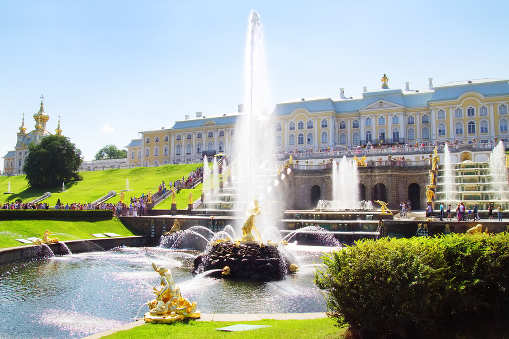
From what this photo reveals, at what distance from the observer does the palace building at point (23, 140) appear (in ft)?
322

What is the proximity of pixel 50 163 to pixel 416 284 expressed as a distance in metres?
58.8

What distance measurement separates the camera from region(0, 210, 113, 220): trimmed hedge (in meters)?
26.3

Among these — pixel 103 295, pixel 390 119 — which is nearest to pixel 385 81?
pixel 390 119

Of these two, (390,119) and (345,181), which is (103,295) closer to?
(345,181)

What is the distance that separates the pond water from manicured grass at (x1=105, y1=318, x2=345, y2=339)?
2.32 meters

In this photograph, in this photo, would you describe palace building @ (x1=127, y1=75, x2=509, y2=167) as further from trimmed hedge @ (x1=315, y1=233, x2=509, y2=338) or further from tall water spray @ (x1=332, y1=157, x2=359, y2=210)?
trimmed hedge @ (x1=315, y1=233, x2=509, y2=338)

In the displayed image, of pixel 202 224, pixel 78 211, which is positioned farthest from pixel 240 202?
pixel 78 211

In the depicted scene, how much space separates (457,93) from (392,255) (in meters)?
59.6

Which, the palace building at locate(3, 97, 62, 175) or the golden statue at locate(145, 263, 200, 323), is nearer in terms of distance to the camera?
the golden statue at locate(145, 263, 200, 323)

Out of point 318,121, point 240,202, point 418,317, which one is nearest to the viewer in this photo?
point 418,317

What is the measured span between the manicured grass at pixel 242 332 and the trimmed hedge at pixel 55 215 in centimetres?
2188

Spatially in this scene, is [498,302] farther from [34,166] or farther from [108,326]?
[34,166]

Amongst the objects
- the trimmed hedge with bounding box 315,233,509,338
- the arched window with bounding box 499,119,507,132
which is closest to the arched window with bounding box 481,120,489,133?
the arched window with bounding box 499,119,507,132

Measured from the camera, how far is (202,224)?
27219 millimetres
